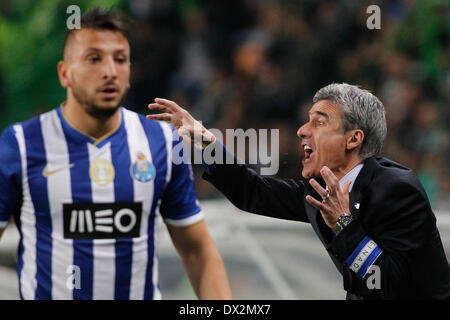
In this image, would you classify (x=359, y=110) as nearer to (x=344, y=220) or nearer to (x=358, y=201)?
(x=358, y=201)

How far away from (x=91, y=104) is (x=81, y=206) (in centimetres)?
36

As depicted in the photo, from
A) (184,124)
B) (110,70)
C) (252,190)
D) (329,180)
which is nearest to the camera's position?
(329,180)

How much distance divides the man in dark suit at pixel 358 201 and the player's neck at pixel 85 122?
22.3 inches

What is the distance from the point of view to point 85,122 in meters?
2.97

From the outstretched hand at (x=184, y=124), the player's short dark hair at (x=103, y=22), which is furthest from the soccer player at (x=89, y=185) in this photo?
the outstretched hand at (x=184, y=124)

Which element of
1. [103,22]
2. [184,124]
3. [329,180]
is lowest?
[329,180]

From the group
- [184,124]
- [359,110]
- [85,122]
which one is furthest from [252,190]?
[85,122]

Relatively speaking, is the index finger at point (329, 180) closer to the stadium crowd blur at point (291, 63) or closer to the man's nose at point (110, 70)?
the man's nose at point (110, 70)

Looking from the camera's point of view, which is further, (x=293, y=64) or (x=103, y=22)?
(x=293, y=64)

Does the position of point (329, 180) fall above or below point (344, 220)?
above

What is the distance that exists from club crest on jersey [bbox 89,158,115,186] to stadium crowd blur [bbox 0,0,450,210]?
7.58 ft

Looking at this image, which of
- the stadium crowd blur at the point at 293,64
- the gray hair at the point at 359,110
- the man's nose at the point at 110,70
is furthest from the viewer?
the stadium crowd blur at the point at 293,64

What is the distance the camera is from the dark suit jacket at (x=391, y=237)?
218 centimetres

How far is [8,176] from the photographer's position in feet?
9.31
